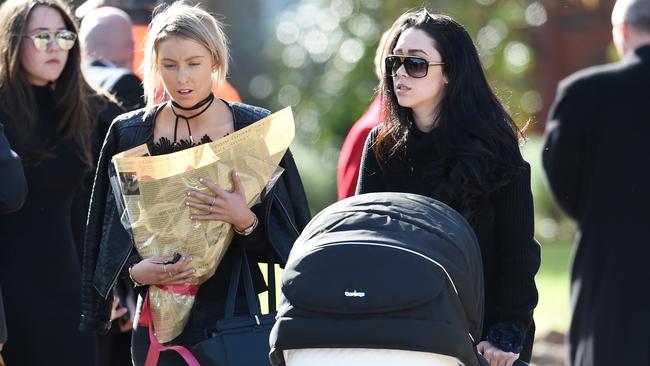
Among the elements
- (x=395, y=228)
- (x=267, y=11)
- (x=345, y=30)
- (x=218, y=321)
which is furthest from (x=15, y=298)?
(x=267, y=11)

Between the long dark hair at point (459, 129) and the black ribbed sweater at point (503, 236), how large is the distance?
1.5 inches

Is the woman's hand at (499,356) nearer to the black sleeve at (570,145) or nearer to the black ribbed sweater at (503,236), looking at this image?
the black ribbed sweater at (503,236)

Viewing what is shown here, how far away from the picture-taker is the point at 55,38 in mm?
5605

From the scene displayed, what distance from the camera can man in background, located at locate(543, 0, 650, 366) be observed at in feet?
14.5

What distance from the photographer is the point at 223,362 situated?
4.20 m

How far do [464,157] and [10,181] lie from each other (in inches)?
69.0

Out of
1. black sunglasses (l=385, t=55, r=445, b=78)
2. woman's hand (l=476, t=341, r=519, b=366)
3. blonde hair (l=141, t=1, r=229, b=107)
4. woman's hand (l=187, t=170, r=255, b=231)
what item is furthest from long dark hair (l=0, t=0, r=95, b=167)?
woman's hand (l=476, t=341, r=519, b=366)

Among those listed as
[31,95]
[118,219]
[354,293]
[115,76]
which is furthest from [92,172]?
[354,293]

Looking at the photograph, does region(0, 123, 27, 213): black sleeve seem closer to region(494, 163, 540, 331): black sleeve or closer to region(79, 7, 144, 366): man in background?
region(79, 7, 144, 366): man in background

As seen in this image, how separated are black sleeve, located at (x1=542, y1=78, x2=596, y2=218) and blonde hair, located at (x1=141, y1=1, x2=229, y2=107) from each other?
1.21 m

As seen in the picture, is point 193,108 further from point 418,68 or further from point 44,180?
point 44,180

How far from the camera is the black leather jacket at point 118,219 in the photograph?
14.9ft

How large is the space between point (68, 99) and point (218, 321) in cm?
175

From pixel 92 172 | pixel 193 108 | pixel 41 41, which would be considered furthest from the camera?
pixel 92 172
